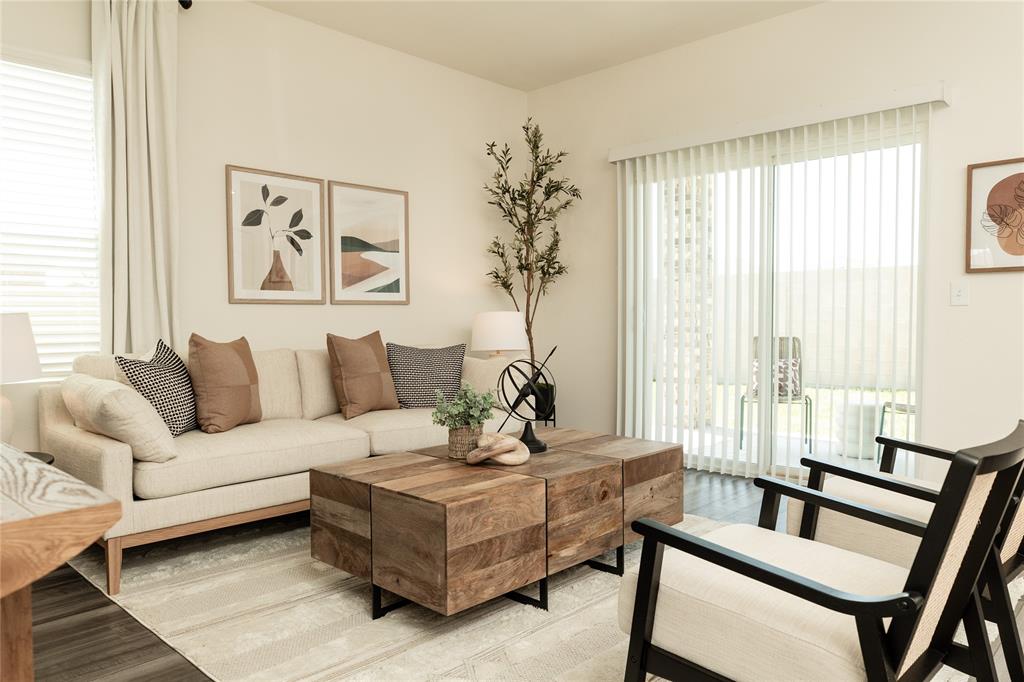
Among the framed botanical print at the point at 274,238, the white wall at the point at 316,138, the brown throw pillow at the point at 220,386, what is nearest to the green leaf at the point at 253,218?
the framed botanical print at the point at 274,238

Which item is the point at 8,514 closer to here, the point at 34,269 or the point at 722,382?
the point at 34,269

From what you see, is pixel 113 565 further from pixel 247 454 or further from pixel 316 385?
pixel 316 385

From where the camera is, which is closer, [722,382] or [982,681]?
[982,681]

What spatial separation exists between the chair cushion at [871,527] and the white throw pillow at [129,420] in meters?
2.37

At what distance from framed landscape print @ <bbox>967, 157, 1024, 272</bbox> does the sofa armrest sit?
13.4 feet

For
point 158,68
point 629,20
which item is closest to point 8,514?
point 158,68

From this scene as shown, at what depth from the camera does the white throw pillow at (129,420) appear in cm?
281

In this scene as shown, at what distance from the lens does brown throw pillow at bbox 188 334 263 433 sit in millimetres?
3395

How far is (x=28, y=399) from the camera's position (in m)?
3.52

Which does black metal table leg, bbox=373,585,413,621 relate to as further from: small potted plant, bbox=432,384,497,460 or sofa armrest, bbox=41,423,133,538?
sofa armrest, bbox=41,423,133,538

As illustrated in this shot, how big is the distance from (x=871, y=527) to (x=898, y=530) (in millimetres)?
437

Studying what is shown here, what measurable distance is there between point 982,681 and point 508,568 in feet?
4.26

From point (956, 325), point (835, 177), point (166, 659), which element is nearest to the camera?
point (166, 659)

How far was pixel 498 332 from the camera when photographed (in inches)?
192
